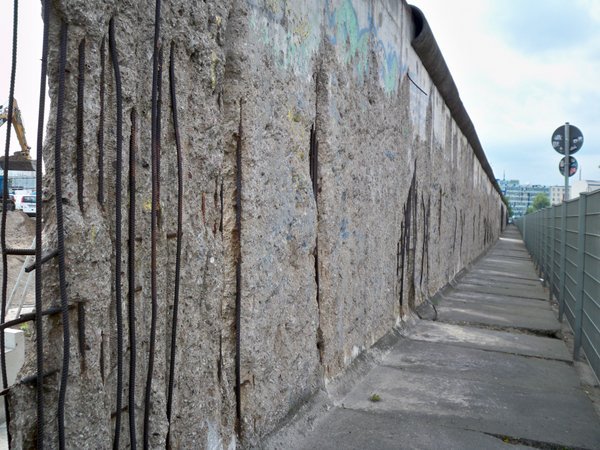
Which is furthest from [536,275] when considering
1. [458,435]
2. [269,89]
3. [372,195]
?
[269,89]

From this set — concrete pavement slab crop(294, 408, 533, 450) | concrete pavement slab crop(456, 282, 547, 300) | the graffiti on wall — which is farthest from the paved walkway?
concrete pavement slab crop(456, 282, 547, 300)

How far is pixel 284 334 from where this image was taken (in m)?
3.07

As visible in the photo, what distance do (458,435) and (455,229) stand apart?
8010 mm

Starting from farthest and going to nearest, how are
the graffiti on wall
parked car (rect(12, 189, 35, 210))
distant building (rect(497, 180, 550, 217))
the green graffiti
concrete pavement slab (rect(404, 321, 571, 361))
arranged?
1. distant building (rect(497, 180, 550, 217))
2. parked car (rect(12, 189, 35, 210))
3. concrete pavement slab (rect(404, 321, 571, 361))
4. the green graffiti
5. the graffiti on wall

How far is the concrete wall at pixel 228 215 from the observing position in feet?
5.65

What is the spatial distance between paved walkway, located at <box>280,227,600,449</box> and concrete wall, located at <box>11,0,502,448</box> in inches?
10.9

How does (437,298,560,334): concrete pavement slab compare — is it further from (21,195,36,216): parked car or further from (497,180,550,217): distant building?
(497,180,550,217): distant building

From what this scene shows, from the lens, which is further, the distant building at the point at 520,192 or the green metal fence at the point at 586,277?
the distant building at the point at 520,192

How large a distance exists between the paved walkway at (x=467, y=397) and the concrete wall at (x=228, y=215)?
28 centimetres

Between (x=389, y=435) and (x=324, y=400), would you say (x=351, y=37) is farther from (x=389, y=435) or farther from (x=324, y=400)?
(x=389, y=435)

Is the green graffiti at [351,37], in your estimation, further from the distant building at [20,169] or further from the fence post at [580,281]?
the fence post at [580,281]

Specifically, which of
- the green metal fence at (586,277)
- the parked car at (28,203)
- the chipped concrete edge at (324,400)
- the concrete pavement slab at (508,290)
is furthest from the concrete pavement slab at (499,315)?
the parked car at (28,203)

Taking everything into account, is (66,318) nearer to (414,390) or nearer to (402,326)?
(414,390)

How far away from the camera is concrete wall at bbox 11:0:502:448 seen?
1722mm
